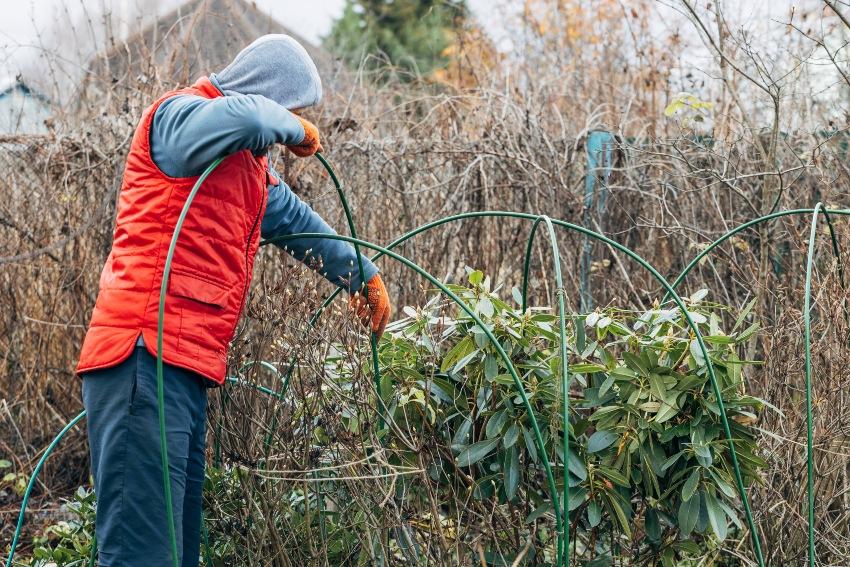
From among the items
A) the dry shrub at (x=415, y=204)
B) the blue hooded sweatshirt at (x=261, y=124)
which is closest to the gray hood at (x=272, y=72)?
the blue hooded sweatshirt at (x=261, y=124)

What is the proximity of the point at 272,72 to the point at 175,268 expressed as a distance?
2.07ft

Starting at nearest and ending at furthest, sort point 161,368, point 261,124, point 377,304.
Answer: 1. point 161,368
2. point 261,124
3. point 377,304

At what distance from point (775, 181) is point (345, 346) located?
9.11 feet

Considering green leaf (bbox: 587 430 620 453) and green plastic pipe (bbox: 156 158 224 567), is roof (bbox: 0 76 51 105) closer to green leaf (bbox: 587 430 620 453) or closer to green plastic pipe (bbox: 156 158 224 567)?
green plastic pipe (bbox: 156 158 224 567)

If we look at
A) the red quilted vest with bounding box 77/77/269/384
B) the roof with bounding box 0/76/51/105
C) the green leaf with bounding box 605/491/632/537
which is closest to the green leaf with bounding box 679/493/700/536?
the green leaf with bounding box 605/491/632/537

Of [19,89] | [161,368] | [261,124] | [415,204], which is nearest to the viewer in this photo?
[161,368]

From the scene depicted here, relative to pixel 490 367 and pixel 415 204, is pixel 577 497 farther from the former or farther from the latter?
pixel 415 204

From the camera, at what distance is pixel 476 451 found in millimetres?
2561

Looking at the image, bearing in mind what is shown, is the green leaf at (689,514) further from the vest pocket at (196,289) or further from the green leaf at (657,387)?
the vest pocket at (196,289)

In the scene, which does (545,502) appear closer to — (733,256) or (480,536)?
(480,536)

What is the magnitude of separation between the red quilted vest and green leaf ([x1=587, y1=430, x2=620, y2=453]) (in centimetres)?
107

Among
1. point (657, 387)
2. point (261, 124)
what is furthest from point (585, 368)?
point (261, 124)

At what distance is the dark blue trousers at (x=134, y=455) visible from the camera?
2.29 meters

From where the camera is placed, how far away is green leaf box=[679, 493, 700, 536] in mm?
2525
